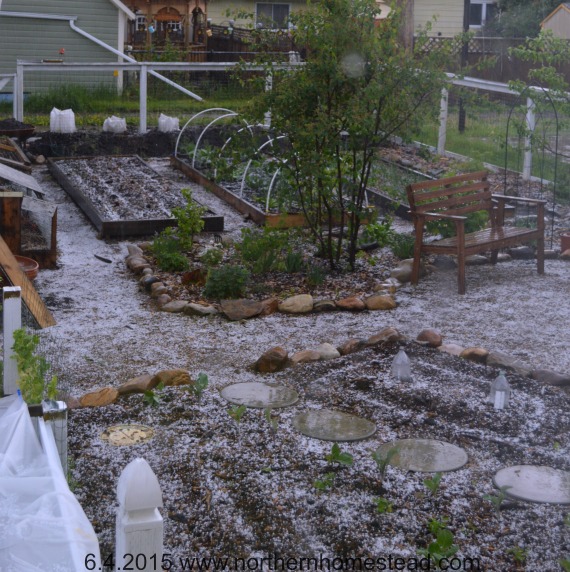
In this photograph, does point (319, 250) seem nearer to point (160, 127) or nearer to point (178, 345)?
point (178, 345)

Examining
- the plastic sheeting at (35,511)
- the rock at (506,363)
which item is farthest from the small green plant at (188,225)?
the plastic sheeting at (35,511)

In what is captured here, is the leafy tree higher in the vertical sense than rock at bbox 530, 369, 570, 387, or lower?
higher

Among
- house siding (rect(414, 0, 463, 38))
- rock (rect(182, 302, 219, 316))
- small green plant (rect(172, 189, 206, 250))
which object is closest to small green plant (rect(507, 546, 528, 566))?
rock (rect(182, 302, 219, 316))

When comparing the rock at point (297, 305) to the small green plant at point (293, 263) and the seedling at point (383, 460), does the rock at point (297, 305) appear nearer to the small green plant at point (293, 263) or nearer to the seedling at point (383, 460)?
the small green plant at point (293, 263)

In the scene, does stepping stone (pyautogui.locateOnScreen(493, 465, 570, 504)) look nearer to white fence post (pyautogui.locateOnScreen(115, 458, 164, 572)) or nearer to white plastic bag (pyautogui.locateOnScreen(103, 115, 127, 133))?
white fence post (pyautogui.locateOnScreen(115, 458, 164, 572))

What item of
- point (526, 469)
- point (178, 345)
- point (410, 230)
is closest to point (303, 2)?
point (410, 230)

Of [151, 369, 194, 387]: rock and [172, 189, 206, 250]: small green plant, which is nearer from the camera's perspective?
[151, 369, 194, 387]: rock

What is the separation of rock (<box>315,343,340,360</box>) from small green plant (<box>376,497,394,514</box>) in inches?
80.2

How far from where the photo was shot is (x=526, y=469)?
4.31 metres

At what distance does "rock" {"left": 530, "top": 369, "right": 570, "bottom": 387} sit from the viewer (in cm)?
542

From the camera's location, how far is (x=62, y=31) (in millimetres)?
22625

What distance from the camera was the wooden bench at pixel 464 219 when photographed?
762 centimetres

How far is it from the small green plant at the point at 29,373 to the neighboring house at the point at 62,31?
1917 centimetres

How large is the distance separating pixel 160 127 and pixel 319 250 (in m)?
7.82
